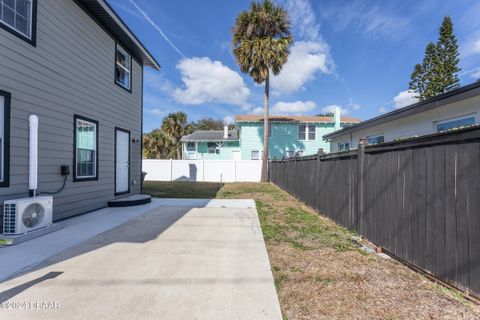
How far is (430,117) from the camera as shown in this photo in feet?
23.6

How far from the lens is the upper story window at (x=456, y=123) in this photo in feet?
19.8

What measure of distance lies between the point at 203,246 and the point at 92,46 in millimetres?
5952

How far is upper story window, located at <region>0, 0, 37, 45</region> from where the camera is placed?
4.51 metres

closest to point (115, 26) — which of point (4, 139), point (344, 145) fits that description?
point (4, 139)

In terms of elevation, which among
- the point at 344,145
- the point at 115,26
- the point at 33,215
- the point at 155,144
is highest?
the point at 115,26

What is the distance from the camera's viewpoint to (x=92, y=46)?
269 inches

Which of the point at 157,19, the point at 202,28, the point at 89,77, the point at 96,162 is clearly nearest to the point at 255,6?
the point at 202,28

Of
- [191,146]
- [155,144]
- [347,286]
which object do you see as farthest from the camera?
[191,146]

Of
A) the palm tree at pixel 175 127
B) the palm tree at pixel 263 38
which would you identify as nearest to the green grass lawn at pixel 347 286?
the palm tree at pixel 263 38

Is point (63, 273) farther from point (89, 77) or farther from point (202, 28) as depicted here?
point (202, 28)

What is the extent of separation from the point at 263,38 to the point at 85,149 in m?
13.2

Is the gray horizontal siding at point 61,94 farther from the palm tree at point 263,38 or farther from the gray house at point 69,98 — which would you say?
the palm tree at point 263,38

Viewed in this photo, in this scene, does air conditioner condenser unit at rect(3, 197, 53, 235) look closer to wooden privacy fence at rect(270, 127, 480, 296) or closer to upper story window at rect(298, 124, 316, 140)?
wooden privacy fence at rect(270, 127, 480, 296)

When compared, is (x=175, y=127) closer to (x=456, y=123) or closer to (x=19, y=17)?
(x=19, y=17)
